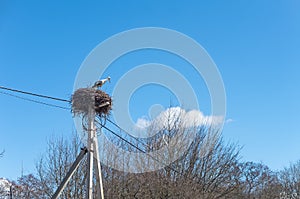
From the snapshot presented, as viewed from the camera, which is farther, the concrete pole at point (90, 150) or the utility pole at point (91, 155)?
the utility pole at point (91, 155)

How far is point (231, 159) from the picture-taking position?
13.7 metres

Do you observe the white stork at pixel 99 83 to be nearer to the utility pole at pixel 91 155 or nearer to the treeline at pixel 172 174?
the utility pole at pixel 91 155

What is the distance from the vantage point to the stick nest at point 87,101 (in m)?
6.31

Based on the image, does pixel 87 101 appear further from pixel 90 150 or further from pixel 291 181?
pixel 291 181

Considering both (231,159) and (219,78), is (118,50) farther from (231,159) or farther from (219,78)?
(231,159)

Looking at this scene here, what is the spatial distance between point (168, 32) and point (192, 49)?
25.7 inches

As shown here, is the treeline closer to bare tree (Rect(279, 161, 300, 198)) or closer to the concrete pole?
the concrete pole

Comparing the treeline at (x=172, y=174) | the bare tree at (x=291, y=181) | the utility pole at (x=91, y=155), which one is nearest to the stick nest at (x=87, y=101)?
the utility pole at (x=91, y=155)

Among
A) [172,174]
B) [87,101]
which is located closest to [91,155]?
[87,101]

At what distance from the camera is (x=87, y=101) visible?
632 cm

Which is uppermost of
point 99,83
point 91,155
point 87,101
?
point 99,83

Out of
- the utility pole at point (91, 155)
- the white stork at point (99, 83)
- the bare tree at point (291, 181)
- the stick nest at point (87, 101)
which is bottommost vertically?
the utility pole at point (91, 155)

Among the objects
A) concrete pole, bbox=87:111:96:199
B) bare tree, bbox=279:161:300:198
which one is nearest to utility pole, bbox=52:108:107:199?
concrete pole, bbox=87:111:96:199

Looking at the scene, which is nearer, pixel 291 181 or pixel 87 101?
pixel 87 101
